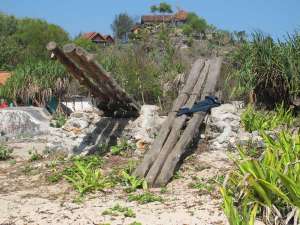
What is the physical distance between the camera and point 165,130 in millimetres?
6625

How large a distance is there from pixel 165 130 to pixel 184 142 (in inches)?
14.5

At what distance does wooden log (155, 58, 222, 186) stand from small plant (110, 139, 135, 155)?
1.15 meters

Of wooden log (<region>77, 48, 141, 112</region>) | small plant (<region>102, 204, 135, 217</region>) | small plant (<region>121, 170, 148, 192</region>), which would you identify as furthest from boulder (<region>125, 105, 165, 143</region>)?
small plant (<region>102, 204, 135, 217</region>)

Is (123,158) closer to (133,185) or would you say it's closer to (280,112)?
(133,185)

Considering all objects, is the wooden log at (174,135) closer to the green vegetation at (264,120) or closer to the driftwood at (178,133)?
the driftwood at (178,133)

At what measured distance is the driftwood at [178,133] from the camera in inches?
229

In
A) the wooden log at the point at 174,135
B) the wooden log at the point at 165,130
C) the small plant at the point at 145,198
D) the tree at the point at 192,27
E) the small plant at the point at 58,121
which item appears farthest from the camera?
the tree at the point at 192,27

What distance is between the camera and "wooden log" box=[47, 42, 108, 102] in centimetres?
662

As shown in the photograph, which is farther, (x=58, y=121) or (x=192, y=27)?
(x=192, y=27)

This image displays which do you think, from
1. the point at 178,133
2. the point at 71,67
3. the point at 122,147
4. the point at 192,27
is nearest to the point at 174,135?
the point at 178,133

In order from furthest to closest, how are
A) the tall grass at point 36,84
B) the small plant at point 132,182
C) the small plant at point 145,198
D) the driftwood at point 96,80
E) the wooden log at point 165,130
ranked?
1. the tall grass at point 36,84
2. the driftwood at point 96,80
3. the wooden log at point 165,130
4. the small plant at point 132,182
5. the small plant at point 145,198

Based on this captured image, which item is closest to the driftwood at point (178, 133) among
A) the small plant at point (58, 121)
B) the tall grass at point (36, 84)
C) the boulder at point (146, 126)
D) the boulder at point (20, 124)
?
the boulder at point (146, 126)

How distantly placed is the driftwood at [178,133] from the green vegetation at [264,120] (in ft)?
2.23

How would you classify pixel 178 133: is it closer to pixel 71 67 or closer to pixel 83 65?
pixel 83 65
